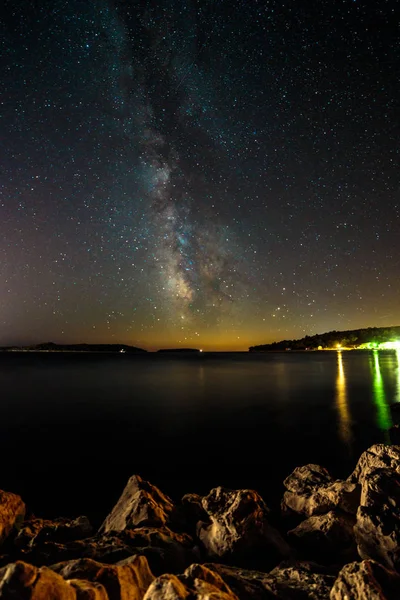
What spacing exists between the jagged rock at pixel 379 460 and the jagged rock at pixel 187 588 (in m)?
3.86

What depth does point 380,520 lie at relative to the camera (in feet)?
13.9

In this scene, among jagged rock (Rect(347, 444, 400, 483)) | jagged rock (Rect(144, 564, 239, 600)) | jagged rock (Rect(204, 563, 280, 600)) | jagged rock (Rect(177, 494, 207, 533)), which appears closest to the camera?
jagged rock (Rect(144, 564, 239, 600))

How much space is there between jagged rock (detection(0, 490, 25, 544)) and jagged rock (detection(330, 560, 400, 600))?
4325 mm

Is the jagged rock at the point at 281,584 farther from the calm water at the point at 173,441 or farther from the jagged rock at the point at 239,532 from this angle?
the calm water at the point at 173,441

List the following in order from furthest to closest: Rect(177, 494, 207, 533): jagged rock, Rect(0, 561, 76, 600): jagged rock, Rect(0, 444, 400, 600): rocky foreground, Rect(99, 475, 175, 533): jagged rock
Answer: Rect(177, 494, 207, 533): jagged rock → Rect(99, 475, 175, 533): jagged rock → Rect(0, 444, 400, 600): rocky foreground → Rect(0, 561, 76, 600): jagged rock

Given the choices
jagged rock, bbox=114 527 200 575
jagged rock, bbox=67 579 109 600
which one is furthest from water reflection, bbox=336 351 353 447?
jagged rock, bbox=67 579 109 600

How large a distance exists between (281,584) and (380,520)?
172cm

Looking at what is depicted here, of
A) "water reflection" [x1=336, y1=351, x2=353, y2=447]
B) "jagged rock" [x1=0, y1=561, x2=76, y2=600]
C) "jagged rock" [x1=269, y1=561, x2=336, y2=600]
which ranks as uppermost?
"jagged rock" [x1=0, y1=561, x2=76, y2=600]

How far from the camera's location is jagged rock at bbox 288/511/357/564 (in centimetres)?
443

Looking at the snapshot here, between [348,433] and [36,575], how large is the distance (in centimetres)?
1294

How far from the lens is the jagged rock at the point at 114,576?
2881mm

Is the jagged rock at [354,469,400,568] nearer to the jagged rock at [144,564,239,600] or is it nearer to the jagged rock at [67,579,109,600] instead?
the jagged rock at [144,564,239,600]

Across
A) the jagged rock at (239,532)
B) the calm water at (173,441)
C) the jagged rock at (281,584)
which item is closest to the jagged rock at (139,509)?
the jagged rock at (239,532)

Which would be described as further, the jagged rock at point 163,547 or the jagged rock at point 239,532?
the jagged rock at point 239,532
